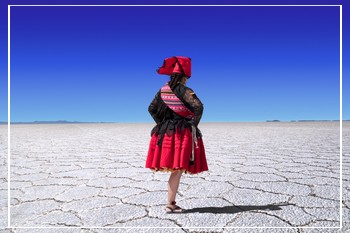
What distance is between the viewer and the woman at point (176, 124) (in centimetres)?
196

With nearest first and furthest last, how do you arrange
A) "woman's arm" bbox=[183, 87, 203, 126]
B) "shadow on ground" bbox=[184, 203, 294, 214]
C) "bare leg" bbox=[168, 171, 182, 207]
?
"woman's arm" bbox=[183, 87, 203, 126]
"bare leg" bbox=[168, 171, 182, 207]
"shadow on ground" bbox=[184, 203, 294, 214]

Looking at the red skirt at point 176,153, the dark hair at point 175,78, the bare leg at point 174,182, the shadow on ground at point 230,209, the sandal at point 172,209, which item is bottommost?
the shadow on ground at point 230,209

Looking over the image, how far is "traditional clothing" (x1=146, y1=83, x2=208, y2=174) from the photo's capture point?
77.2 inches

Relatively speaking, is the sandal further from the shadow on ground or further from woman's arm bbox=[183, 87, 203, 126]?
woman's arm bbox=[183, 87, 203, 126]

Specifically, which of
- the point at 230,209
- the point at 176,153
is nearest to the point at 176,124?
the point at 176,153

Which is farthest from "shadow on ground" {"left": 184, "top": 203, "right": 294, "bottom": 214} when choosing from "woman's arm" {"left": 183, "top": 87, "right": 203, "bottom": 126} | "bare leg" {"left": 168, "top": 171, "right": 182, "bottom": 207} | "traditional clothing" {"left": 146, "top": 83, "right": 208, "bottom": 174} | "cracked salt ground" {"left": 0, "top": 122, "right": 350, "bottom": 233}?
"woman's arm" {"left": 183, "top": 87, "right": 203, "bottom": 126}

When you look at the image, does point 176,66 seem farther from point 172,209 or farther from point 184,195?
point 184,195

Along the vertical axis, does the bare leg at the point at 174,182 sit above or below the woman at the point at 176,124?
below

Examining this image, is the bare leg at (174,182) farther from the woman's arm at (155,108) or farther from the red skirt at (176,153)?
the woman's arm at (155,108)

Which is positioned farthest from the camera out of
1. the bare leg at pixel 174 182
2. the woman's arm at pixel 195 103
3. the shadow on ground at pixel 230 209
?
the shadow on ground at pixel 230 209

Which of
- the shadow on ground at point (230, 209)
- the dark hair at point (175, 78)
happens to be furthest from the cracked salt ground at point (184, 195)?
the dark hair at point (175, 78)

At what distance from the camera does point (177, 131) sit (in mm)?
1983

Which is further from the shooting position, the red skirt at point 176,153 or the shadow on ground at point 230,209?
the shadow on ground at point 230,209

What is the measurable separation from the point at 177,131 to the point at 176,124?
0.13ft
